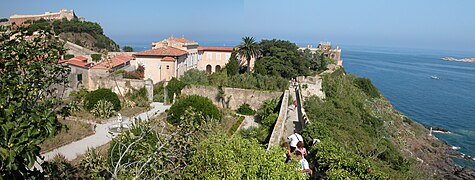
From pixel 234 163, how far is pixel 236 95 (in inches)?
806

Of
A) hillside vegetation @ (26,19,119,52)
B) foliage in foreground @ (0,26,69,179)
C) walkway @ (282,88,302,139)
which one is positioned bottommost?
walkway @ (282,88,302,139)

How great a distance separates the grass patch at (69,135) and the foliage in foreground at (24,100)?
1070 cm

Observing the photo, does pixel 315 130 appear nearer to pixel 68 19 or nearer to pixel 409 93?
pixel 409 93

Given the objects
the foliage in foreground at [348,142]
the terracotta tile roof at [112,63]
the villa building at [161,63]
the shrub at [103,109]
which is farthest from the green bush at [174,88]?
the foliage in foreground at [348,142]

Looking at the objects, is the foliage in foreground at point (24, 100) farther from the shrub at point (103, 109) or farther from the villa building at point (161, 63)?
the villa building at point (161, 63)

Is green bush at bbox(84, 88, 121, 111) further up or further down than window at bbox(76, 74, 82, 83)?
further down

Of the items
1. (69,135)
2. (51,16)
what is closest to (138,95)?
(69,135)

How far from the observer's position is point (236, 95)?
88.4 ft

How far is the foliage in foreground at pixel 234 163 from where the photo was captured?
21.3 feet

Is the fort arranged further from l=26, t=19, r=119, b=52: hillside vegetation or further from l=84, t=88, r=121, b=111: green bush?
l=84, t=88, r=121, b=111: green bush

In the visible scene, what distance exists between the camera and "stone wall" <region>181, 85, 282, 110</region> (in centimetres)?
2638

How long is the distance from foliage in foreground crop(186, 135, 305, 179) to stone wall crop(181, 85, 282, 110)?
1914 centimetres

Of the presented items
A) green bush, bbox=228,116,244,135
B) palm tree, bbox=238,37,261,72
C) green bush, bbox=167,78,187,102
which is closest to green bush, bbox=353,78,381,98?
palm tree, bbox=238,37,261,72

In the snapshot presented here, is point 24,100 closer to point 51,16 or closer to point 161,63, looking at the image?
point 161,63
